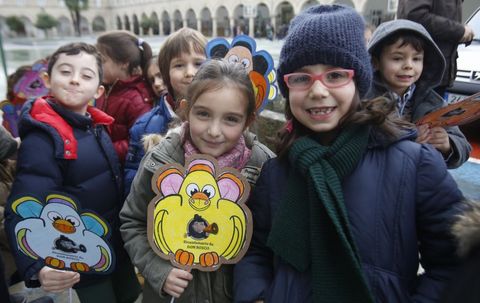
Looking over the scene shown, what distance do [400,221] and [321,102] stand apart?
402 mm

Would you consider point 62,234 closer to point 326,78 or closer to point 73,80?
point 73,80

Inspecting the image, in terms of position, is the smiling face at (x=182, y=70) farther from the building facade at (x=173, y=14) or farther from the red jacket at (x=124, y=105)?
the building facade at (x=173, y=14)

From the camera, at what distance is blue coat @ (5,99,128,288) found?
4.57ft

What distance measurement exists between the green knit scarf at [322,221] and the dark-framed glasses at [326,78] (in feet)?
0.50

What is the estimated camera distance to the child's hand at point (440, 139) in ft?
4.70

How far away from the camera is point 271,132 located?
367 centimetres

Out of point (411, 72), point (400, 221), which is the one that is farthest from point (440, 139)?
point (400, 221)

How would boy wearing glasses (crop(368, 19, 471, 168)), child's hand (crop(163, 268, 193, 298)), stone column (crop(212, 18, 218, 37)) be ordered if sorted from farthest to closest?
stone column (crop(212, 18, 218, 37)) → boy wearing glasses (crop(368, 19, 471, 168)) → child's hand (crop(163, 268, 193, 298))

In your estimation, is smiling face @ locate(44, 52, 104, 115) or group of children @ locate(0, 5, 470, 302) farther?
smiling face @ locate(44, 52, 104, 115)

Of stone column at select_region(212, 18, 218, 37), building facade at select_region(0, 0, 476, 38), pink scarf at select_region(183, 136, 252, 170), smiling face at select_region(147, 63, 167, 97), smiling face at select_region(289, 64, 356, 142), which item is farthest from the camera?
stone column at select_region(212, 18, 218, 37)

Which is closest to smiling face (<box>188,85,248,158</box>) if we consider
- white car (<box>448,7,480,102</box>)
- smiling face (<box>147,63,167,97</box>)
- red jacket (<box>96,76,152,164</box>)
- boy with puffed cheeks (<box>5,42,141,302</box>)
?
boy with puffed cheeks (<box>5,42,141,302</box>)

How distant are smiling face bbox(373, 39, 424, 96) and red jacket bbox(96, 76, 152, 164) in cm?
149

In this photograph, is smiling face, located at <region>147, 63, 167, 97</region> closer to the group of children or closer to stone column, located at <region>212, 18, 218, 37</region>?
the group of children

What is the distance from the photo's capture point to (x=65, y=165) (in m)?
1.52
